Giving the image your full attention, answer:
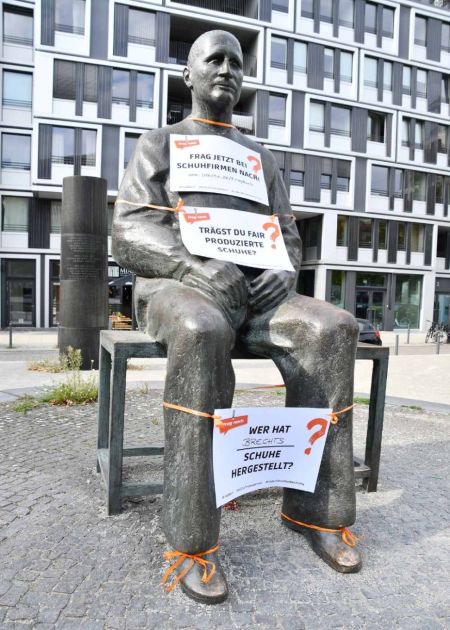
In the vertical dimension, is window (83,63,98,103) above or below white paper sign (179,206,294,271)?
above

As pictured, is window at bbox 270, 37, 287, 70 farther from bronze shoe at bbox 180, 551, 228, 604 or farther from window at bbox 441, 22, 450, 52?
bronze shoe at bbox 180, 551, 228, 604

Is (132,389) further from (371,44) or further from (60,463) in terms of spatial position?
(371,44)

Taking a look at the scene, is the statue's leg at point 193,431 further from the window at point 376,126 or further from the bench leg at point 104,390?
the window at point 376,126

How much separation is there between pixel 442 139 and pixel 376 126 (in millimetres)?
3955

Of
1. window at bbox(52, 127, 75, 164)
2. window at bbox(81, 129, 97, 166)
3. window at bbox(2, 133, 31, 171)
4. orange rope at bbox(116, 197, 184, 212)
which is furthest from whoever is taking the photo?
window at bbox(2, 133, 31, 171)

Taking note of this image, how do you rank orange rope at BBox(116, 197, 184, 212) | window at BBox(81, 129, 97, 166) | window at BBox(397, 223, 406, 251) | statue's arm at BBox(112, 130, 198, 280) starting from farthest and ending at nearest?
1. window at BBox(397, 223, 406, 251)
2. window at BBox(81, 129, 97, 166)
3. orange rope at BBox(116, 197, 184, 212)
4. statue's arm at BBox(112, 130, 198, 280)

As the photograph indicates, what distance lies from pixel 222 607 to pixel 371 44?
28.5 meters

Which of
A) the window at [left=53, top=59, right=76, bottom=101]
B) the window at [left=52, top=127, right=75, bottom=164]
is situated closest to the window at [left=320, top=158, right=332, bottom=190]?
the window at [left=52, top=127, right=75, bottom=164]

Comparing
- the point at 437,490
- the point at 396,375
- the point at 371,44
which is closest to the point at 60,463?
the point at 437,490

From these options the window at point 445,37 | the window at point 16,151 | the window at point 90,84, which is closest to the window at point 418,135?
the window at point 445,37

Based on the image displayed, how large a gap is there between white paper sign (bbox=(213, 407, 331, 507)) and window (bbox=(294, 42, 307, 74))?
25.1 m

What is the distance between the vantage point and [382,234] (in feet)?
85.7

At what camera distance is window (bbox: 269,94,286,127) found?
2395 centimetres

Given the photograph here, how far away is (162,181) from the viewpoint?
8.85 feet
